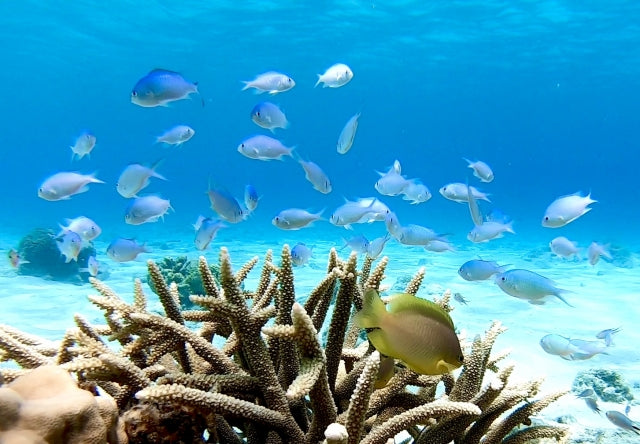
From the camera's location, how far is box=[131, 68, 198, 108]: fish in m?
5.68

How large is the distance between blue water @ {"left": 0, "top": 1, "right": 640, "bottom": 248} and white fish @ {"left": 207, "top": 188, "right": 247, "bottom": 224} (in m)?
0.21

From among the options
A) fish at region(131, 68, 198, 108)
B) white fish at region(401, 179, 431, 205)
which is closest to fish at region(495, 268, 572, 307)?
white fish at region(401, 179, 431, 205)

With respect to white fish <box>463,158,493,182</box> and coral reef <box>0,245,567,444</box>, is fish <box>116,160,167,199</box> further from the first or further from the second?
white fish <box>463,158,493,182</box>

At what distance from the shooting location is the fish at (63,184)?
6461 mm

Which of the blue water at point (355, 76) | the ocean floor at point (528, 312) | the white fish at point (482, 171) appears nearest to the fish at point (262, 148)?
the blue water at point (355, 76)

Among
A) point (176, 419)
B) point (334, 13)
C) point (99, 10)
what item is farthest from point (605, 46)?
point (176, 419)

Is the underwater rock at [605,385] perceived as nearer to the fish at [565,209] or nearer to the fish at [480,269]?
the fish at [480,269]

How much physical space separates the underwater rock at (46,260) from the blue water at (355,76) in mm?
5594

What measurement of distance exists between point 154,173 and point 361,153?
162 m

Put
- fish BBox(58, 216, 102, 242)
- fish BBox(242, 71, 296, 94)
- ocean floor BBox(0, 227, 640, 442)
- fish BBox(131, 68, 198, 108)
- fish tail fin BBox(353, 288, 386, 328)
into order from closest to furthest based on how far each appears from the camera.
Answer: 1. fish tail fin BBox(353, 288, 386, 328)
2. fish BBox(131, 68, 198, 108)
3. ocean floor BBox(0, 227, 640, 442)
4. fish BBox(242, 71, 296, 94)
5. fish BBox(58, 216, 102, 242)

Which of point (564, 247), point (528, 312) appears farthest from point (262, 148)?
point (528, 312)

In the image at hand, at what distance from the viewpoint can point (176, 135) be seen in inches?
277

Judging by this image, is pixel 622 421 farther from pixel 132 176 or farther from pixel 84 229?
pixel 84 229

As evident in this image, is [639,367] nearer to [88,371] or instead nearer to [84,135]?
[88,371]
